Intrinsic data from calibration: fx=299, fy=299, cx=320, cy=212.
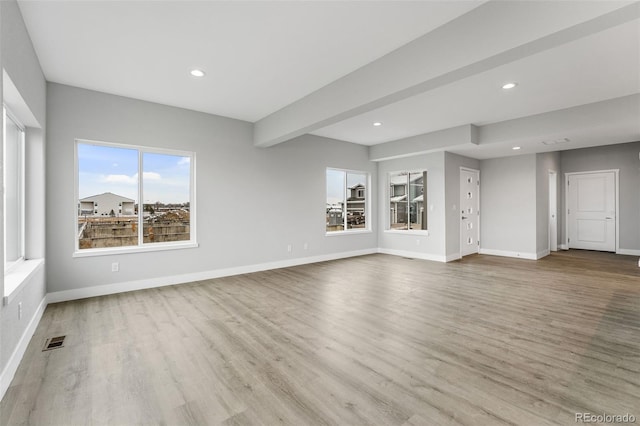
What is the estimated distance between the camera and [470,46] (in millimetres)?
2389

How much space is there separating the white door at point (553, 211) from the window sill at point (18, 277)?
397 inches

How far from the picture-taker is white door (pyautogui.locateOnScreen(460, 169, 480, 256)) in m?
7.21

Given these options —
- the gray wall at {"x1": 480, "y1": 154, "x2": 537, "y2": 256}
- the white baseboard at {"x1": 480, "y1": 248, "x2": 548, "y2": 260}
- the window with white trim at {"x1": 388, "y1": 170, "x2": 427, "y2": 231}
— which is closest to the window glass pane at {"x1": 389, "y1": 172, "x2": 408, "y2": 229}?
the window with white trim at {"x1": 388, "y1": 170, "x2": 427, "y2": 231}

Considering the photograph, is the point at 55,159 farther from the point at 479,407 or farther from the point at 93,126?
the point at 479,407

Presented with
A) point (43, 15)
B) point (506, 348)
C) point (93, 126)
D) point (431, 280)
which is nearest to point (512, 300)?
point (431, 280)

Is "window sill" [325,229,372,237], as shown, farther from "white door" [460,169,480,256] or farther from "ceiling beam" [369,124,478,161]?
"white door" [460,169,480,256]

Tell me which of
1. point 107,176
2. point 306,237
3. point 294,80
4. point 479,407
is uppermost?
point 294,80

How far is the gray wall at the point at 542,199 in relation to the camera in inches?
272

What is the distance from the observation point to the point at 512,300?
3842mm

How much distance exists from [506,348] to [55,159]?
17.7 feet

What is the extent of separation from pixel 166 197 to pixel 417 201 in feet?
17.6

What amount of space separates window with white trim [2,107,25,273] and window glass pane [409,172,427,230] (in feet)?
22.3

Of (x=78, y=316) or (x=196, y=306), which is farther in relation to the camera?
(x=196, y=306)

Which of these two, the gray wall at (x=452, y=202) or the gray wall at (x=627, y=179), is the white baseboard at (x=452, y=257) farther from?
the gray wall at (x=627, y=179)
